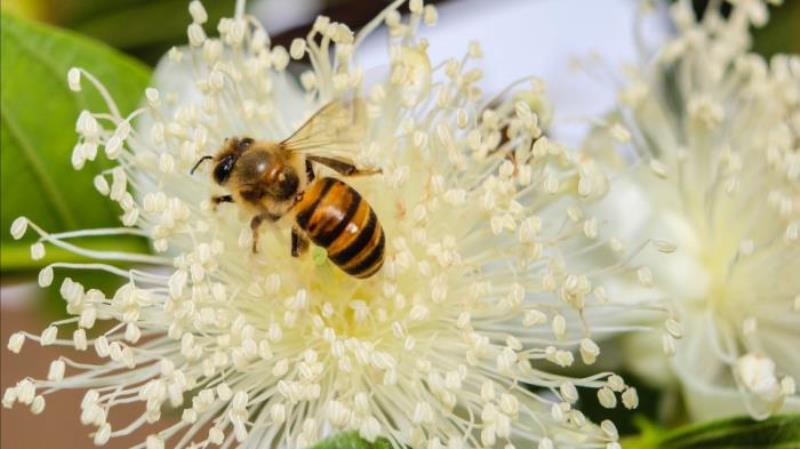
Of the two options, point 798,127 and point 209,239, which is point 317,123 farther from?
point 798,127

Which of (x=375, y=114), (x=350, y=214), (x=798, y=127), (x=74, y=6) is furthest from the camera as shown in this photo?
(x=74, y=6)

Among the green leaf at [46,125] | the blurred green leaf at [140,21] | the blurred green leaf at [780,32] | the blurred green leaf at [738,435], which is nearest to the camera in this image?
the blurred green leaf at [738,435]

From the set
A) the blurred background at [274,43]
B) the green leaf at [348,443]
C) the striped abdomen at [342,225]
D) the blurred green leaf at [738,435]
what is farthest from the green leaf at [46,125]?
the blurred green leaf at [738,435]

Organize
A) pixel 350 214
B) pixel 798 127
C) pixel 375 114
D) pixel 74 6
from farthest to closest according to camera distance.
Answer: pixel 74 6, pixel 798 127, pixel 375 114, pixel 350 214

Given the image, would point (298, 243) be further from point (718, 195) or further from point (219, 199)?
point (718, 195)

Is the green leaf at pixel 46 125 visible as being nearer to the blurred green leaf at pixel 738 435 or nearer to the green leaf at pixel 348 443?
the green leaf at pixel 348 443

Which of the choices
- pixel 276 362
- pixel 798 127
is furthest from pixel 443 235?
pixel 798 127
